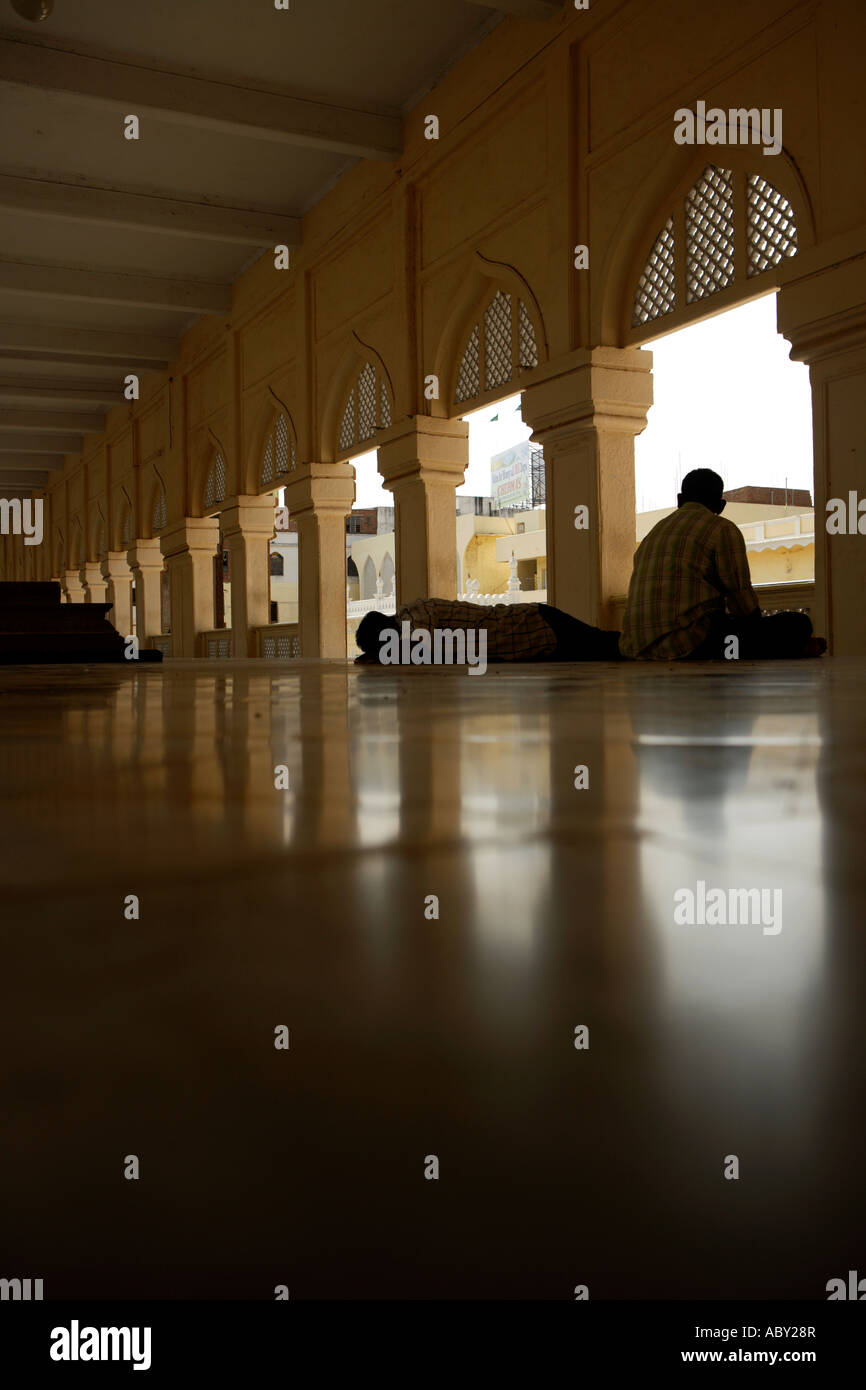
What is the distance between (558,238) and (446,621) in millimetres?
2870

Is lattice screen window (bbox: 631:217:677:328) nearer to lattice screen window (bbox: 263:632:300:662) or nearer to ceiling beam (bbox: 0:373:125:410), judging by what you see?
lattice screen window (bbox: 263:632:300:662)

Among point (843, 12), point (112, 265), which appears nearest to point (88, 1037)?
point (843, 12)

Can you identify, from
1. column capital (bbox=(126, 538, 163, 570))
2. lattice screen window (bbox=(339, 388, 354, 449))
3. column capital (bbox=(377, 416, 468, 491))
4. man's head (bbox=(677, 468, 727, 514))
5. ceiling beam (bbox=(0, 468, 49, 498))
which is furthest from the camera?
ceiling beam (bbox=(0, 468, 49, 498))

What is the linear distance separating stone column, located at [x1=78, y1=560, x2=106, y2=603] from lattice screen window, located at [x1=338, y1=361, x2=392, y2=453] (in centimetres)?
995

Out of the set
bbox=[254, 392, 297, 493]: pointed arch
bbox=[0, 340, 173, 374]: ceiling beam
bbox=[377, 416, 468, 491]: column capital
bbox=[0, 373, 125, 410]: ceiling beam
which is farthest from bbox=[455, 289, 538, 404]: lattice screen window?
bbox=[0, 373, 125, 410]: ceiling beam

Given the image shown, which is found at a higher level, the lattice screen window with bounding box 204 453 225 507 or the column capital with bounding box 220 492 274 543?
the lattice screen window with bounding box 204 453 225 507

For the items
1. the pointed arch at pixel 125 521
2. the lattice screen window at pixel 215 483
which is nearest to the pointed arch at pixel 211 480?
the lattice screen window at pixel 215 483

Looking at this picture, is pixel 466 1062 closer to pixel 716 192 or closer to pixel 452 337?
pixel 716 192

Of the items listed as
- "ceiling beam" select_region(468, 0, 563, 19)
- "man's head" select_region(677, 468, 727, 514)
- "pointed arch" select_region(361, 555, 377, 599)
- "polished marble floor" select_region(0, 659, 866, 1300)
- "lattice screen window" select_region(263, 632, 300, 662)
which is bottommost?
"polished marble floor" select_region(0, 659, 866, 1300)

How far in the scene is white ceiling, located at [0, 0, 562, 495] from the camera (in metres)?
6.69

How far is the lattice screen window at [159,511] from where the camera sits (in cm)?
1437

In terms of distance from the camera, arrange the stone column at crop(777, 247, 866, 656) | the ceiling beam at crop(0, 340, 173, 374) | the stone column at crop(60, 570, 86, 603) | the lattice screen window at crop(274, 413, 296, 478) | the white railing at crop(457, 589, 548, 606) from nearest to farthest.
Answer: the stone column at crop(777, 247, 866, 656)
the lattice screen window at crop(274, 413, 296, 478)
the ceiling beam at crop(0, 340, 173, 374)
the stone column at crop(60, 570, 86, 603)
the white railing at crop(457, 589, 548, 606)

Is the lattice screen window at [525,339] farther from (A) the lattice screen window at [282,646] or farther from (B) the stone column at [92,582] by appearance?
(B) the stone column at [92,582]
